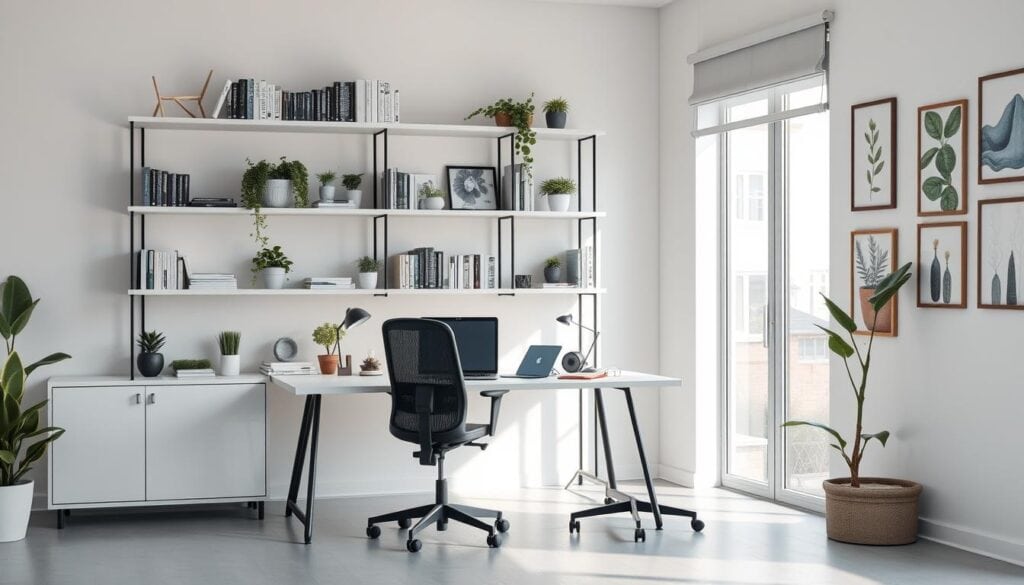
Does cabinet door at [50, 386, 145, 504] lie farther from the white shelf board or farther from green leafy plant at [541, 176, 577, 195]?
green leafy plant at [541, 176, 577, 195]

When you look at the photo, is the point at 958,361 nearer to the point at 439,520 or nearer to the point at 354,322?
the point at 439,520

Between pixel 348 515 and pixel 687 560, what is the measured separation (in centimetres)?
190

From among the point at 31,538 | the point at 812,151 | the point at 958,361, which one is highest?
the point at 812,151

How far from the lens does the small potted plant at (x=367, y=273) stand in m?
6.28

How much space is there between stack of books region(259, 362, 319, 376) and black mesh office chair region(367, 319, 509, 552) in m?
0.99

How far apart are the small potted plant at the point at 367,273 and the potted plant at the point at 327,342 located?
29 centimetres

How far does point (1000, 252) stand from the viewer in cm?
475

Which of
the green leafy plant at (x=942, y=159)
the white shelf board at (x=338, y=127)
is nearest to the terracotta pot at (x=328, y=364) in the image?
the white shelf board at (x=338, y=127)

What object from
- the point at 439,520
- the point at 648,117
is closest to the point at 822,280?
the point at 648,117

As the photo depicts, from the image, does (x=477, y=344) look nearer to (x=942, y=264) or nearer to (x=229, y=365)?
(x=229, y=365)

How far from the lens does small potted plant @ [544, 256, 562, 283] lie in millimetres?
6684

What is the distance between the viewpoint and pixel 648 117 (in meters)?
7.11

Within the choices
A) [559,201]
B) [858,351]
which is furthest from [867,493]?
[559,201]

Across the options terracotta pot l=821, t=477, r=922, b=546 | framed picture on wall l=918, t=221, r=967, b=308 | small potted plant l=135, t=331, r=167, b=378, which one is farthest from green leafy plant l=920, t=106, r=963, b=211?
small potted plant l=135, t=331, r=167, b=378
